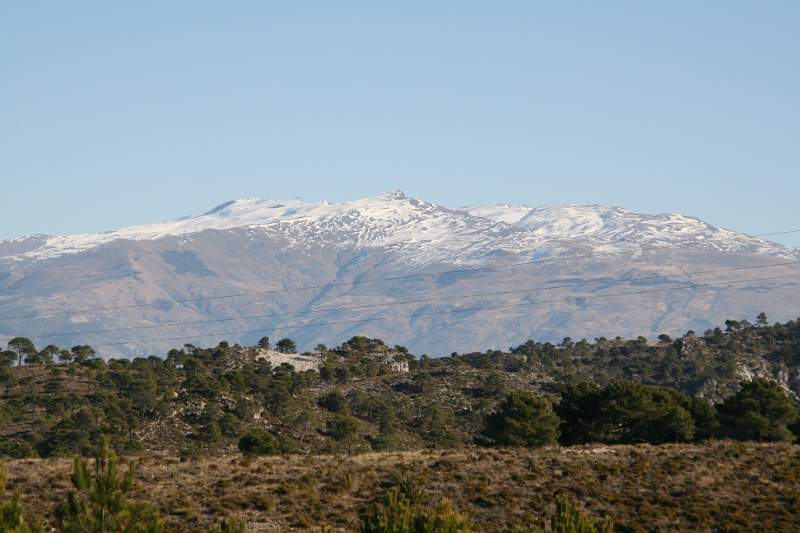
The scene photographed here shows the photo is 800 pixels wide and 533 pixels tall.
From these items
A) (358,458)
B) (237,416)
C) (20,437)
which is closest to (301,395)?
(237,416)

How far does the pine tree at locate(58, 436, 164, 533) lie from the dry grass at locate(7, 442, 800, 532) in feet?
56.4

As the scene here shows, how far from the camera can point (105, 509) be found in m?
52.3

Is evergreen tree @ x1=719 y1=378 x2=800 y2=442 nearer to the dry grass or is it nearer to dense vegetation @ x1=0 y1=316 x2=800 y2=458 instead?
dense vegetation @ x1=0 y1=316 x2=800 y2=458

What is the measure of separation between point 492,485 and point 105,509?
32043mm

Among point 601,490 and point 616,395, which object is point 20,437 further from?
point 601,490

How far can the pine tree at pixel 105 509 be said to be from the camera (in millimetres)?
51281

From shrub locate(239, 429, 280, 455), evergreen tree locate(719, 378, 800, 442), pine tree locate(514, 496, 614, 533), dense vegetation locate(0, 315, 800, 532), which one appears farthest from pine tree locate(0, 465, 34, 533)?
evergreen tree locate(719, 378, 800, 442)

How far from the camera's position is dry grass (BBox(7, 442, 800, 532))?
238ft

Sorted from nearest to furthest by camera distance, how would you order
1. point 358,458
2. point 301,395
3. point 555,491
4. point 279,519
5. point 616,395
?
point 279,519
point 555,491
point 358,458
point 616,395
point 301,395

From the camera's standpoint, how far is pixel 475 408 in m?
155

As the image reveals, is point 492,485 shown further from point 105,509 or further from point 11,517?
point 11,517

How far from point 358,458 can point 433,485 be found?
26.9ft

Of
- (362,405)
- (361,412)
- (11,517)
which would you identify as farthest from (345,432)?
(11,517)

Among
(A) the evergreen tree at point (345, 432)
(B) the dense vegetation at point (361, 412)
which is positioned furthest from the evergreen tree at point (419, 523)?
(A) the evergreen tree at point (345, 432)
